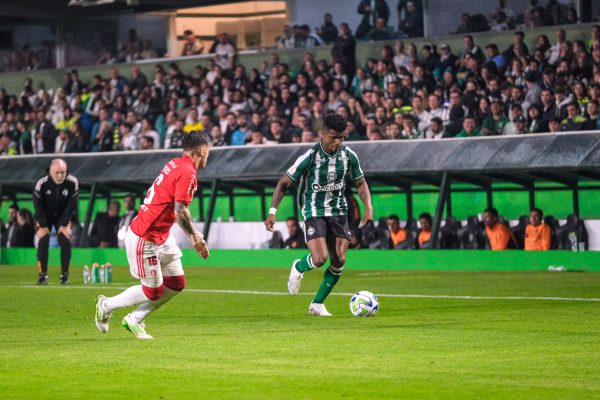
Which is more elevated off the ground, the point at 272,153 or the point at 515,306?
the point at 272,153

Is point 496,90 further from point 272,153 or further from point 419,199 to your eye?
point 272,153

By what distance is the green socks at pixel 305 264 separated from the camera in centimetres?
1552

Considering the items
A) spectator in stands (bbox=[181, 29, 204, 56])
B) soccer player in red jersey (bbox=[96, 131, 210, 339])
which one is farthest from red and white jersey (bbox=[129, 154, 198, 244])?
spectator in stands (bbox=[181, 29, 204, 56])

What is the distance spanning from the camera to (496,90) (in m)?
27.5

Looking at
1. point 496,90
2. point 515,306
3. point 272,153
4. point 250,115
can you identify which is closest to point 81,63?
point 250,115

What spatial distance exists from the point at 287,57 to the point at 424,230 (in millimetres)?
9983

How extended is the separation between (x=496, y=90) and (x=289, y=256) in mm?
5564

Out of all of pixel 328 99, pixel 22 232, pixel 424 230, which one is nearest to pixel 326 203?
pixel 424 230

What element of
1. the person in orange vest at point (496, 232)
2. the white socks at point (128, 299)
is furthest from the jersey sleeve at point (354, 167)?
the person in orange vest at point (496, 232)

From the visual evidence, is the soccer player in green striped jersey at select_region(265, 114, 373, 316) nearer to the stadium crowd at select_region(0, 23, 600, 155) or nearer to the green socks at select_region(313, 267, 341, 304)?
the green socks at select_region(313, 267, 341, 304)

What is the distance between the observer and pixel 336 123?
15133 mm

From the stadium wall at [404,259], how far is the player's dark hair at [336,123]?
9958mm

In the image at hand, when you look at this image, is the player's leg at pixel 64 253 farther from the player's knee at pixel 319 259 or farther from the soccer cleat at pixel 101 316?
the soccer cleat at pixel 101 316

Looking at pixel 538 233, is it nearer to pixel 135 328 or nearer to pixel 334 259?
pixel 334 259
